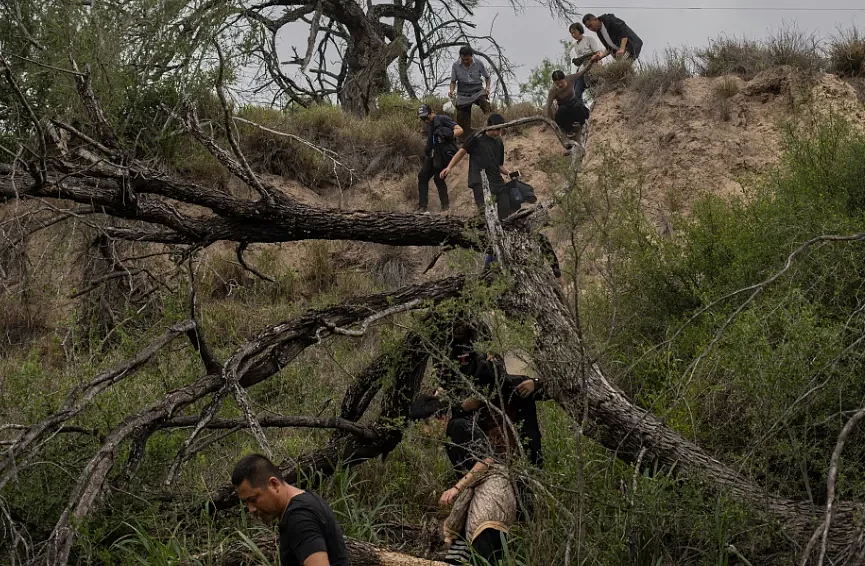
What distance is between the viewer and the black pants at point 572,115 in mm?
12961

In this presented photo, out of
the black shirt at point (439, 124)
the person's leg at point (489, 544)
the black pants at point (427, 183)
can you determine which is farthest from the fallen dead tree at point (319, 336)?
the black pants at point (427, 183)

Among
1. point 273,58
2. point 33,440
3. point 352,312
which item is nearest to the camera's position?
point 33,440

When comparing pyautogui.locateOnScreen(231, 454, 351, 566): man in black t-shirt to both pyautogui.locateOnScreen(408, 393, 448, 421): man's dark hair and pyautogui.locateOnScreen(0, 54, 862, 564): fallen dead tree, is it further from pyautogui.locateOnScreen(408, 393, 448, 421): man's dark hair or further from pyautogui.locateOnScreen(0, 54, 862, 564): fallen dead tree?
pyautogui.locateOnScreen(408, 393, 448, 421): man's dark hair

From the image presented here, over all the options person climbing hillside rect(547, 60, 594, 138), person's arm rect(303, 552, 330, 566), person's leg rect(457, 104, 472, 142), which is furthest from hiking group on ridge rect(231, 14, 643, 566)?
person's leg rect(457, 104, 472, 142)

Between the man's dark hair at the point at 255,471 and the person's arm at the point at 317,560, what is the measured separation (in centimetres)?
40

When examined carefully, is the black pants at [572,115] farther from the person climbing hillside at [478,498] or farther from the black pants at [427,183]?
the person climbing hillside at [478,498]

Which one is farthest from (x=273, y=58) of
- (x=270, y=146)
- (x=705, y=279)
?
(x=705, y=279)

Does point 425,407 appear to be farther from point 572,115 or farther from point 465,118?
point 465,118

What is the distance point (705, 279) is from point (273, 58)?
10252 mm

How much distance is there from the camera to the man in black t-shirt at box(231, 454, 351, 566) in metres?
4.12

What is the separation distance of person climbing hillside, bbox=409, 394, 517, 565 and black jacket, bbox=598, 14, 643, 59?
9817mm

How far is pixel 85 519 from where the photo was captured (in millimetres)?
5160

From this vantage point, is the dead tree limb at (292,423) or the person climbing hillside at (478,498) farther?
the dead tree limb at (292,423)

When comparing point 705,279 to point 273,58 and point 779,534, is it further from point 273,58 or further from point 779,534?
point 273,58
